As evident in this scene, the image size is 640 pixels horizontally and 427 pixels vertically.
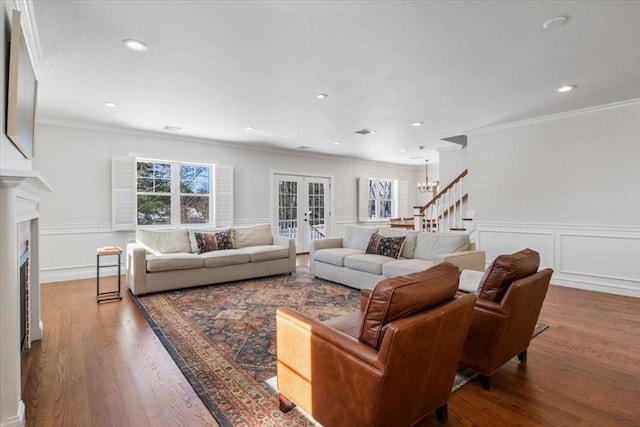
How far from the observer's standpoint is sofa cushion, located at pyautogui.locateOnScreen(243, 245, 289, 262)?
16.3 ft

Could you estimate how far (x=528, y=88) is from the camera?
3596mm

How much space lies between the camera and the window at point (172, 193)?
5703mm

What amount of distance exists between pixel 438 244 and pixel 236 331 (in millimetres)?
2650

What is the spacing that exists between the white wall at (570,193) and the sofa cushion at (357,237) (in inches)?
81.3

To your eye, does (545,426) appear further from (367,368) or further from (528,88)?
(528,88)

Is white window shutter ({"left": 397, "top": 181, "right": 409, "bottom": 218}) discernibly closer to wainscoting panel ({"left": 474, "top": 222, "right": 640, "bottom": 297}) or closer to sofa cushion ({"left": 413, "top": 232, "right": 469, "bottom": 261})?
wainscoting panel ({"left": 474, "top": 222, "right": 640, "bottom": 297})

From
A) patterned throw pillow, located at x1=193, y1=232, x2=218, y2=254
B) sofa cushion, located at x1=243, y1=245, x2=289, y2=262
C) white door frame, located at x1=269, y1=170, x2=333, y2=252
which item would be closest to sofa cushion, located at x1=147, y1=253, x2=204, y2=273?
patterned throw pillow, located at x1=193, y1=232, x2=218, y2=254

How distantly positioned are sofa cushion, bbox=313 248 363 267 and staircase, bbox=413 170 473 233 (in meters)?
2.03

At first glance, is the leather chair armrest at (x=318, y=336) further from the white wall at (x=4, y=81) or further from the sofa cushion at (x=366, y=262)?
the sofa cushion at (x=366, y=262)

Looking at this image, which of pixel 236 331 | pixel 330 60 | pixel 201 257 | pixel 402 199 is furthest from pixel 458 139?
pixel 236 331

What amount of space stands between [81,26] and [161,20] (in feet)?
2.09

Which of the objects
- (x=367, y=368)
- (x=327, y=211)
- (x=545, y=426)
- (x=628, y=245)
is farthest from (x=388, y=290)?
(x=327, y=211)

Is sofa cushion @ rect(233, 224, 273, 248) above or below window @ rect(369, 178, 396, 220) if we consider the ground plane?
below

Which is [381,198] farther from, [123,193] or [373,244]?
[123,193]
